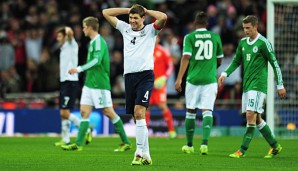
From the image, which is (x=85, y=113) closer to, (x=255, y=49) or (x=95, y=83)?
(x=95, y=83)

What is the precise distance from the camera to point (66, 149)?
15.6m

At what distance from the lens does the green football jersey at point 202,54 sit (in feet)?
48.7

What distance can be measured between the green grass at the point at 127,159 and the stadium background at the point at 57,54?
561cm

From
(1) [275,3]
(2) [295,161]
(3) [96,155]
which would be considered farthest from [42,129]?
(2) [295,161]

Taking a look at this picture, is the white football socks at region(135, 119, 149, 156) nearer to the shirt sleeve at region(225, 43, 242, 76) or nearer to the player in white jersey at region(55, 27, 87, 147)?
the shirt sleeve at region(225, 43, 242, 76)

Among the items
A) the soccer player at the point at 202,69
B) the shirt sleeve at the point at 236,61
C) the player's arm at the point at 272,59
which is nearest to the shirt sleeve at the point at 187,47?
the soccer player at the point at 202,69

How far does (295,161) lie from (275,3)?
9433 mm

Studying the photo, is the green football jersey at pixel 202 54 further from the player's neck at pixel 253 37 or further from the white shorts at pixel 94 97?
the white shorts at pixel 94 97

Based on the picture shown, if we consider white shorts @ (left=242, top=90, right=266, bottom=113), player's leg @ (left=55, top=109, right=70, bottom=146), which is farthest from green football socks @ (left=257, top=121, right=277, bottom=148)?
player's leg @ (left=55, top=109, right=70, bottom=146)

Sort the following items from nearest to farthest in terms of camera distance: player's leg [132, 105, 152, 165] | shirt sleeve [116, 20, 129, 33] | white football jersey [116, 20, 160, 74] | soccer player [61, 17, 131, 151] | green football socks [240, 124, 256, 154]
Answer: player's leg [132, 105, 152, 165]
white football jersey [116, 20, 160, 74]
shirt sleeve [116, 20, 129, 33]
green football socks [240, 124, 256, 154]
soccer player [61, 17, 131, 151]

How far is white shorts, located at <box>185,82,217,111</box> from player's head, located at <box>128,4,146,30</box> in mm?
3031

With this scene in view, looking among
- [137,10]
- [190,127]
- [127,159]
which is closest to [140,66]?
[137,10]

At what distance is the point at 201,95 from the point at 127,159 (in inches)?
94.1

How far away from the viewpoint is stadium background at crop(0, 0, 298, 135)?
23031mm
